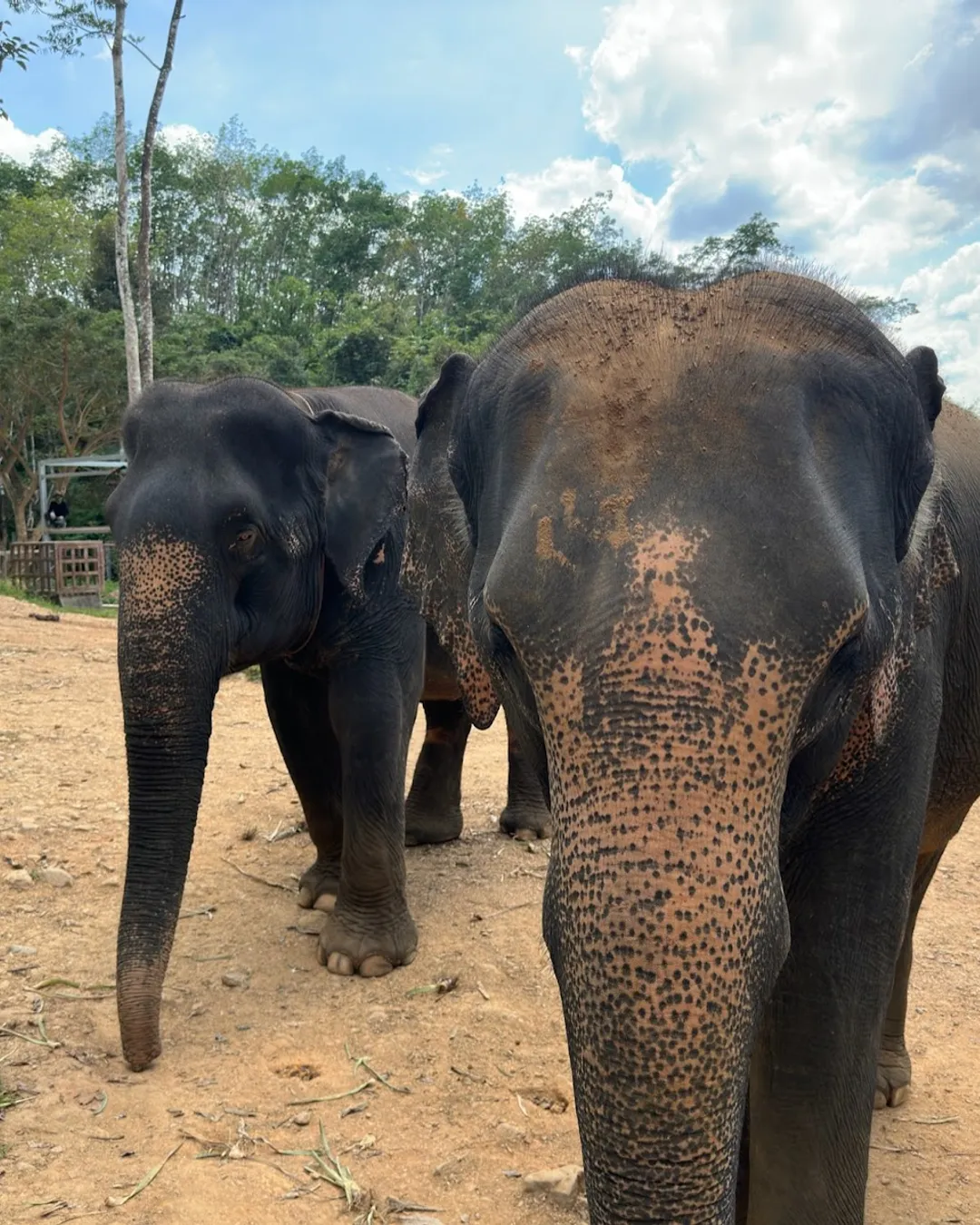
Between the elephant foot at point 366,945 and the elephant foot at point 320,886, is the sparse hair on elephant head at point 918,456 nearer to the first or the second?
the elephant foot at point 366,945

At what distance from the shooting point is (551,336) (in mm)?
1616

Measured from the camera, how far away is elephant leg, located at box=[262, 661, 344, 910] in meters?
4.55

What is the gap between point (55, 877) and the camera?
446 centimetres

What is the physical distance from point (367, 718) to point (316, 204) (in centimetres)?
4714

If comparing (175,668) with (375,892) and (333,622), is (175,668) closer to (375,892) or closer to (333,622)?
(333,622)

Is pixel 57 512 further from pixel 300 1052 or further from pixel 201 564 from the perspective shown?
pixel 300 1052

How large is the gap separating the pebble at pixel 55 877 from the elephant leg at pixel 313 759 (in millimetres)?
957

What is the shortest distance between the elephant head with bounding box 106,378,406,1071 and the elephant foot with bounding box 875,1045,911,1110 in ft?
6.98

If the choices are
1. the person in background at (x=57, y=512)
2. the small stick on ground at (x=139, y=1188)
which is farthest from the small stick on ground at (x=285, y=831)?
the person in background at (x=57, y=512)

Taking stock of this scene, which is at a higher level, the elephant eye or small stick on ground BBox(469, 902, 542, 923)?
the elephant eye

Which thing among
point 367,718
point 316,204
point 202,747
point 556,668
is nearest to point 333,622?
point 367,718

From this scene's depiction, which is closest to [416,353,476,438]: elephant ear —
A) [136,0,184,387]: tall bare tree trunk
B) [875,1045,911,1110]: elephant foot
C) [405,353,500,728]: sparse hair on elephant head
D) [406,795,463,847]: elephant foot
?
[405,353,500,728]: sparse hair on elephant head

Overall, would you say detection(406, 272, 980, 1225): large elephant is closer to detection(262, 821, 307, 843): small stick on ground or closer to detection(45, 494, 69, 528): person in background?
detection(262, 821, 307, 843): small stick on ground

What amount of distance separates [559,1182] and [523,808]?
9.94 ft
